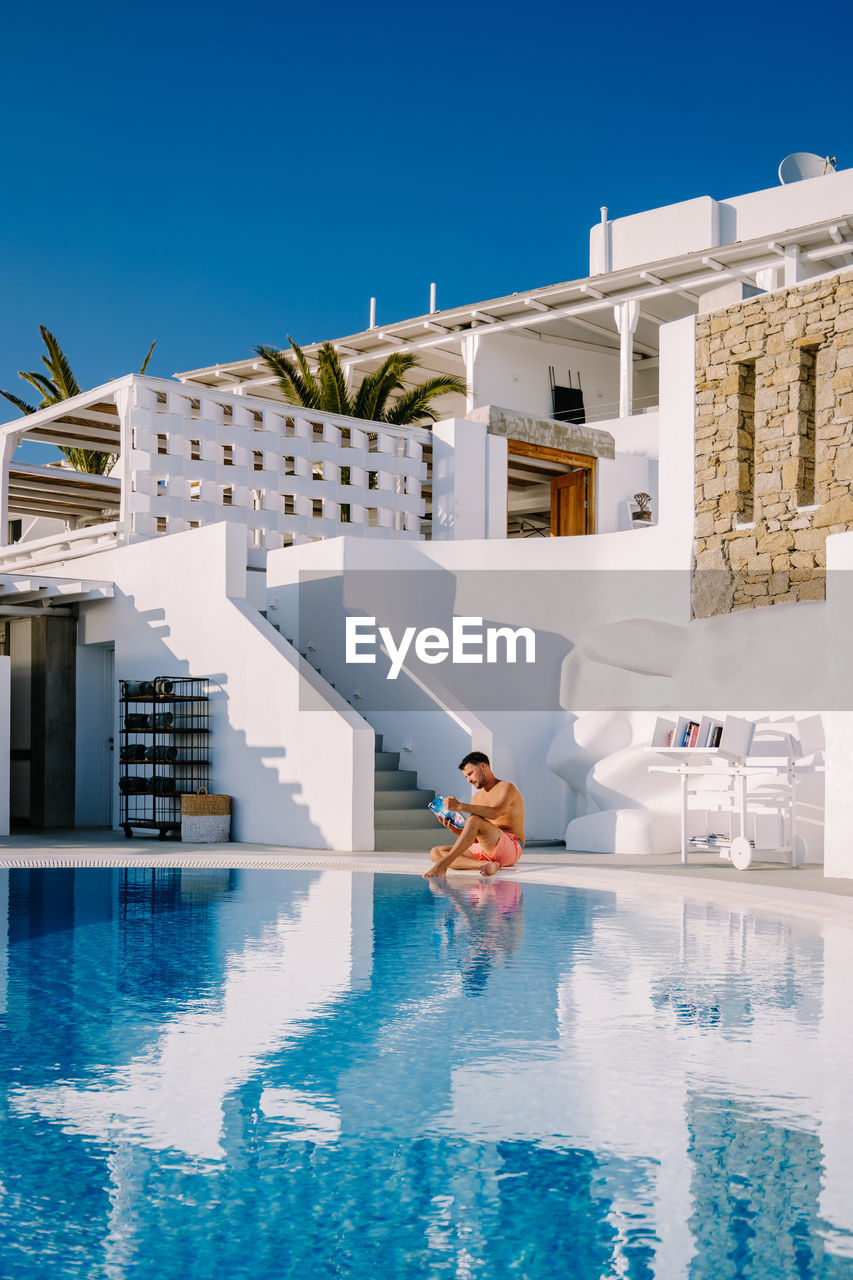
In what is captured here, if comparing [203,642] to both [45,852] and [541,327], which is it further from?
[541,327]

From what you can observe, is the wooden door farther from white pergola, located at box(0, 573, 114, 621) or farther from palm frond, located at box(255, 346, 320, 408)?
white pergola, located at box(0, 573, 114, 621)

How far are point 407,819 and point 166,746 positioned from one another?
3.05m

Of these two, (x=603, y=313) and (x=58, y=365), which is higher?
(x=603, y=313)

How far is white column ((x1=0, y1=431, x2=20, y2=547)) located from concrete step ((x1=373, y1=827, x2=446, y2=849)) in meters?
8.93

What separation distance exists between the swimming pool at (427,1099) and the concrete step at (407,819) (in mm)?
4973

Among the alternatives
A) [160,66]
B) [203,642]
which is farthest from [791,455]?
[160,66]

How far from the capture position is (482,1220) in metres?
3.89

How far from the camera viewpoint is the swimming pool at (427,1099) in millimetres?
3734

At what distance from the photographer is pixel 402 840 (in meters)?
14.2

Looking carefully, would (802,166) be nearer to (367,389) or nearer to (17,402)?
(367,389)

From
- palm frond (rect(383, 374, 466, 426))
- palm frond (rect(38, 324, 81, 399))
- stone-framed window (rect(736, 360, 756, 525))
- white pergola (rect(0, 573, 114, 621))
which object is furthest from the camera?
palm frond (rect(38, 324, 81, 399))

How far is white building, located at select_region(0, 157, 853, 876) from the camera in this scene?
14.0m

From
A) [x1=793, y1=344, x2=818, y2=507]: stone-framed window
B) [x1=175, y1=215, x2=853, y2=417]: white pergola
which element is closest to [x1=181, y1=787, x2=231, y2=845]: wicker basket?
[x1=793, y1=344, x2=818, y2=507]: stone-framed window

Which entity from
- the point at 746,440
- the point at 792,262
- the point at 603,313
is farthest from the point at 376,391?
the point at 746,440
